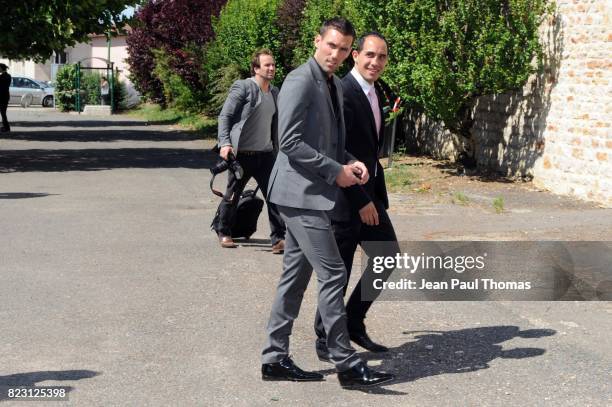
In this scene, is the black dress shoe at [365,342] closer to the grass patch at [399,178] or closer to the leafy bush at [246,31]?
the grass patch at [399,178]

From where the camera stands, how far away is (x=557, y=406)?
5070 mm

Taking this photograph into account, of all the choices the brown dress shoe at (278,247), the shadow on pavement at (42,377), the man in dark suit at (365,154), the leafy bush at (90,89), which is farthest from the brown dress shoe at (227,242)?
the leafy bush at (90,89)

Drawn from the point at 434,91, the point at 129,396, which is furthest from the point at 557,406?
the point at 434,91

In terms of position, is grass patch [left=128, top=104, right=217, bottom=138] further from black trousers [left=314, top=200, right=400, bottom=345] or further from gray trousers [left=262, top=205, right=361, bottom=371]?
gray trousers [left=262, top=205, right=361, bottom=371]

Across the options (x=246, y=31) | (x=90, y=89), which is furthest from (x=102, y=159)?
(x=90, y=89)

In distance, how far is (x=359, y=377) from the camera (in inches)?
209

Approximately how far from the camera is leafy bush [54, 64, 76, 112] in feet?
160

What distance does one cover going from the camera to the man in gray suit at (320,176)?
521 centimetres

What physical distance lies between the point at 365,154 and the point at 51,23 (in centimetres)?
1743

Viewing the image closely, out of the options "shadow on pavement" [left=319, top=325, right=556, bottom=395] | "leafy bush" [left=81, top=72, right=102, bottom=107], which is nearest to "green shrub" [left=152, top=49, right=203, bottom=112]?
"leafy bush" [left=81, top=72, right=102, bottom=107]

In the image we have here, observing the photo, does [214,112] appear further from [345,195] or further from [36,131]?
[345,195]

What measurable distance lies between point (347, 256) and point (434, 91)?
34.4 ft

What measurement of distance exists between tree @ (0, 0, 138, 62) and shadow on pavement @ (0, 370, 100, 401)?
1620cm

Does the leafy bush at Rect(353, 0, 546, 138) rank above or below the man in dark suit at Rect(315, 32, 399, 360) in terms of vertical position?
above
